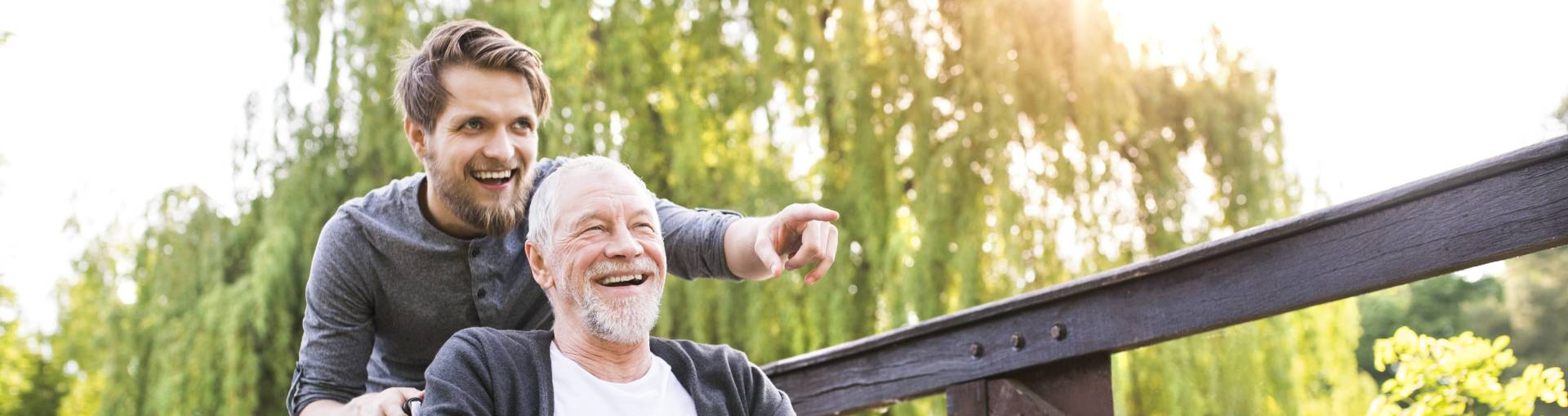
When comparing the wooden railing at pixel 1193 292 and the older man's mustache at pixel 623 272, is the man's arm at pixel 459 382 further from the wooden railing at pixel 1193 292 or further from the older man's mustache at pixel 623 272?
the wooden railing at pixel 1193 292

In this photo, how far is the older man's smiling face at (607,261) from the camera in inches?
65.7

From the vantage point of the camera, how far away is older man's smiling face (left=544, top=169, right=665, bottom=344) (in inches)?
65.7

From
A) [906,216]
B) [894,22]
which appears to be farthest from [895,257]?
[894,22]

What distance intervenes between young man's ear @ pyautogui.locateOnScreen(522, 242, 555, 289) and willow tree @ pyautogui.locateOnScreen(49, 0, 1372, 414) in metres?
4.43

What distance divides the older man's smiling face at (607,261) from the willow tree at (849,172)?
4459mm

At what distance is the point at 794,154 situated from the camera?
6555 millimetres

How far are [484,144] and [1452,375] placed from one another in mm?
3273

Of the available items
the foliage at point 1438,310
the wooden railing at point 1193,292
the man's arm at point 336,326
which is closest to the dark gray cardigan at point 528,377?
the man's arm at point 336,326

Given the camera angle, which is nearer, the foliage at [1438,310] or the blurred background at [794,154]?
the blurred background at [794,154]

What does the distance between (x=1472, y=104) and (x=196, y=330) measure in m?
13.5

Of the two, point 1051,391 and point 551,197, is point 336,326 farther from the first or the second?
point 1051,391

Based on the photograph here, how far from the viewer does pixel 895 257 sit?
621cm

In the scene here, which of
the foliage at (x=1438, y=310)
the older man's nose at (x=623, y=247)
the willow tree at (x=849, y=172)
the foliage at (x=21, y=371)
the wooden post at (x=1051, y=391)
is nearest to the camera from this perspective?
the older man's nose at (x=623, y=247)

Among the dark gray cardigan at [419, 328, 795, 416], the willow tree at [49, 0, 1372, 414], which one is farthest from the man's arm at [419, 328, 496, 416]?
the willow tree at [49, 0, 1372, 414]
